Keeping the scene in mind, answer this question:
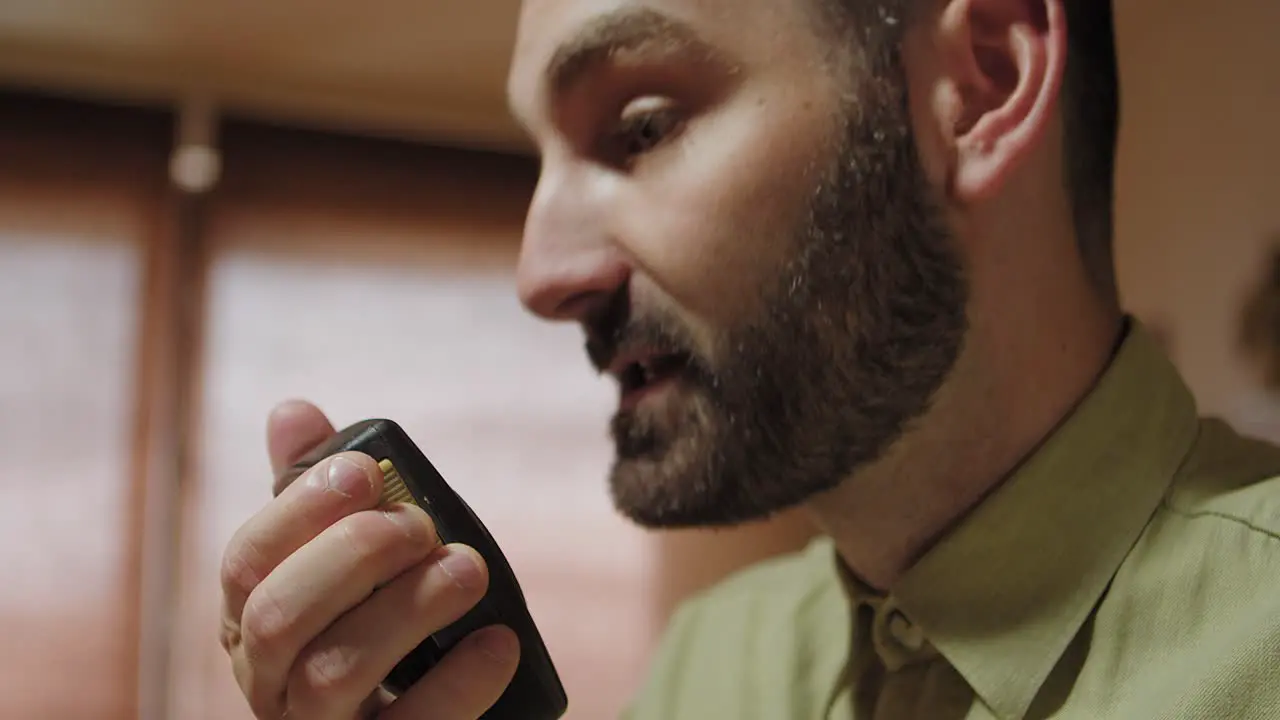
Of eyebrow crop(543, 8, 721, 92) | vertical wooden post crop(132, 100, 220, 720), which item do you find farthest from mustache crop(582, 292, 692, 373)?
vertical wooden post crop(132, 100, 220, 720)

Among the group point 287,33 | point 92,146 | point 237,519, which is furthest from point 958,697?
point 92,146

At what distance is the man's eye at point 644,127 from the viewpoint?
65 cm

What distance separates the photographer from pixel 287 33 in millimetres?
1537

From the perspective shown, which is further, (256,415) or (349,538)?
(256,415)

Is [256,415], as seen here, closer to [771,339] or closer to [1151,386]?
[771,339]

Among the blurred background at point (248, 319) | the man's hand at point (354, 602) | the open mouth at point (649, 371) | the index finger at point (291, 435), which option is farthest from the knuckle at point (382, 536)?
the blurred background at point (248, 319)

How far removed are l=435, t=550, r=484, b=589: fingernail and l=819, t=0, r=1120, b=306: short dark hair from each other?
1.55 feet

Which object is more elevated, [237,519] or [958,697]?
[237,519]

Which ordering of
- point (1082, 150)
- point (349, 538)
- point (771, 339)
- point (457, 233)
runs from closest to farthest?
point (349, 538) → point (771, 339) → point (1082, 150) → point (457, 233)

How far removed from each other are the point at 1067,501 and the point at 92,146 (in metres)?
1.56

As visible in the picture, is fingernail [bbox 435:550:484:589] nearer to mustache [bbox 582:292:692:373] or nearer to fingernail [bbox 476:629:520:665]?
fingernail [bbox 476:629:520:665]

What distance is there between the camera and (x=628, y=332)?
647mm

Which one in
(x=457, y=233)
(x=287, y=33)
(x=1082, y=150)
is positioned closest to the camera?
(x=1082, y=150)

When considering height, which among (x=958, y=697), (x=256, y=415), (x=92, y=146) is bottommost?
(x=958, y=697)
